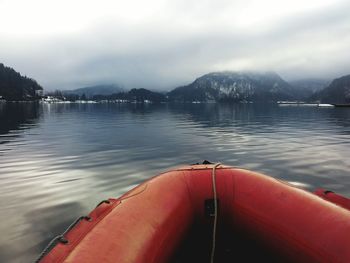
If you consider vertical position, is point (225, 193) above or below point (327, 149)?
above

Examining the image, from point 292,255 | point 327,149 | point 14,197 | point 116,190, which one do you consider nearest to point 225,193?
point 292,255

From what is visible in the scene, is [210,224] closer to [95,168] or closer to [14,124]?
[95,168]

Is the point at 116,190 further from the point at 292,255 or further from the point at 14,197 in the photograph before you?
the point at 292,255

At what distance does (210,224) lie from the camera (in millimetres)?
6668

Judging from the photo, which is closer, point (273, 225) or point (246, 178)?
point (273, 225)

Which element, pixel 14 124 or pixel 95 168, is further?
pixel 14 124

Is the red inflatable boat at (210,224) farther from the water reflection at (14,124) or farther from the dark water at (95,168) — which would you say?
the water reflection at (14,124)

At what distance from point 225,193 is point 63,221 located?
16.8 feet

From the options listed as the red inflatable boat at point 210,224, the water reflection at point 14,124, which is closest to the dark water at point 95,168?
the red inflatable boat at point 210,224

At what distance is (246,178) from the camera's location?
6508mm

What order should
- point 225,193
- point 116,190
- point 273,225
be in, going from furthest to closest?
point 116,190 → point 225,193 → point 273,225

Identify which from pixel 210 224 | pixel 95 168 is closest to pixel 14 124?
pixel 95 168

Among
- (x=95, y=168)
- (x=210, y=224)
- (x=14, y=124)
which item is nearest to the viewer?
(x=210, y=224)

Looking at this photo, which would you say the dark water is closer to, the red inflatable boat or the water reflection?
the red inflatable boat
